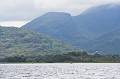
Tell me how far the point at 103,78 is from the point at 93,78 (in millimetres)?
3301

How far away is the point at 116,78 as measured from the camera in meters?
155

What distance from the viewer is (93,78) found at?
154125 mm

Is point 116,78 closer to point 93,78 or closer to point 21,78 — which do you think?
point 93,78

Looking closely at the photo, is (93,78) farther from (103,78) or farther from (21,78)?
(21,78)

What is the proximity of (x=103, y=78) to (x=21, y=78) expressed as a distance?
93.8 feet

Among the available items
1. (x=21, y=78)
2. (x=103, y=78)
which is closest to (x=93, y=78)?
(x=103, y=78)

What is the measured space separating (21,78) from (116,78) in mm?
32672

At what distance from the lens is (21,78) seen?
6368 inches

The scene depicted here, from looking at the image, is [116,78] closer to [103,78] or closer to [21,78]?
[103,78]

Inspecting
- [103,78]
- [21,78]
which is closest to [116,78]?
[103,78]
